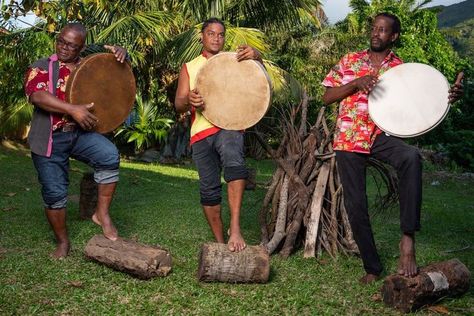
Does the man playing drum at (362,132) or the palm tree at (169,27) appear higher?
the palm tree at (169,27)

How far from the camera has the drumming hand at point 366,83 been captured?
394 centimetres

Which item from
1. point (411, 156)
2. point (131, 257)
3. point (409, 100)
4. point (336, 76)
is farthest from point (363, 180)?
point (131, 257)

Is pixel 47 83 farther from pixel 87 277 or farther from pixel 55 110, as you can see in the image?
pixel 87 277

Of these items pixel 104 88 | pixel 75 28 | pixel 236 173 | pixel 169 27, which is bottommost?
pixel 236 173

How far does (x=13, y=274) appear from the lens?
4145 mm

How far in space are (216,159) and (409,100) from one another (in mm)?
1507

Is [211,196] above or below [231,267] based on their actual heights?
above

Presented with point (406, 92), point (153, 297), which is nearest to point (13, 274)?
point (153, 297)

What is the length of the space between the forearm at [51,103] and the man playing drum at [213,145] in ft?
2.72

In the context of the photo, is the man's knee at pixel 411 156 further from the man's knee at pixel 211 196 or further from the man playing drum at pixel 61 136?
the man playing drum at pixel 61 136

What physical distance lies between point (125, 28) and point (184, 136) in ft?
11.8

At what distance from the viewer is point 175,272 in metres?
4.35

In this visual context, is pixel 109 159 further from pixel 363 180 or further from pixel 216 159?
pixel 363 180

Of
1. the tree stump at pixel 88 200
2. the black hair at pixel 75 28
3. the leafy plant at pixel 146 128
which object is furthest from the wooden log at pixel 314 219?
the leafy plant at pixel 146 128
